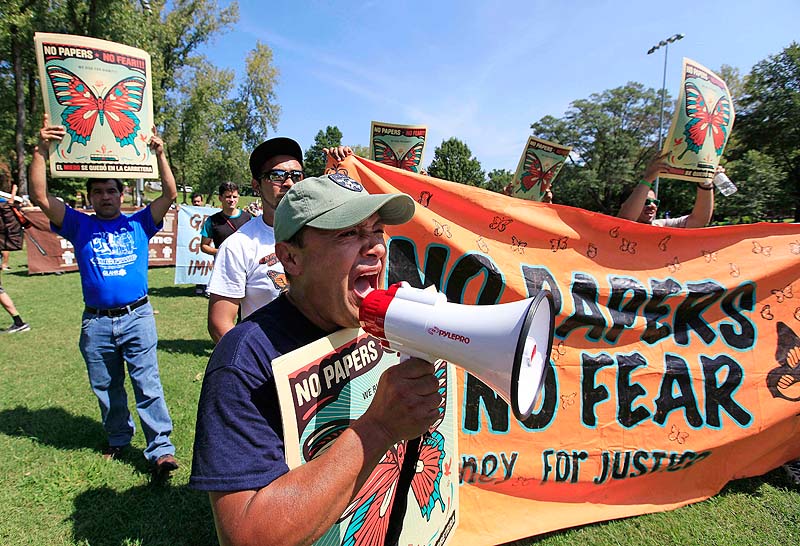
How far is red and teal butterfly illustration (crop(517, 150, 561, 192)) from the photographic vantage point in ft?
19.1

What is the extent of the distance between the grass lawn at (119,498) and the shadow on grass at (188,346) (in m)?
1.04

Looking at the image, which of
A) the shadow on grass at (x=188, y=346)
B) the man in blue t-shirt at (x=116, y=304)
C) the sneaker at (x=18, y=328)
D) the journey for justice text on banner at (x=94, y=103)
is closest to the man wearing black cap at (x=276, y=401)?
the journey for justice text on banner at (x=94, y=103)

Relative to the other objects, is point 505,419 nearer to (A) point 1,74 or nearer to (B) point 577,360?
(B) point 577,360

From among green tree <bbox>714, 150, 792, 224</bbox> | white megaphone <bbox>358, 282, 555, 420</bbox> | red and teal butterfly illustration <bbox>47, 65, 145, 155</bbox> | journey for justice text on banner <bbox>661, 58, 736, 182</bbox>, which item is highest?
green tree <bbox>714, 150, 792, 224</bbox>

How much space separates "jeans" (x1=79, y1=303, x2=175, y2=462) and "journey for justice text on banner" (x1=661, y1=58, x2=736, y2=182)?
4654 millimetres

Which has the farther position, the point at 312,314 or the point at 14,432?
the point at 14,432

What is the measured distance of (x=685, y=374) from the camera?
3166 millimetres

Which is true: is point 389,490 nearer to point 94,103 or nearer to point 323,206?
point 323,206

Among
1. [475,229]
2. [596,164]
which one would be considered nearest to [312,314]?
[475,229]

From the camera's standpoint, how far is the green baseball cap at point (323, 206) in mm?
1250

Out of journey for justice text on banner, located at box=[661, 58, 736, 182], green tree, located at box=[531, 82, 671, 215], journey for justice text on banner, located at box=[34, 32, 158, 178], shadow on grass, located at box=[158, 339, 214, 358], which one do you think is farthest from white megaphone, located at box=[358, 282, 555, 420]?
green tree, located at box=[531, 82, 671, 215]

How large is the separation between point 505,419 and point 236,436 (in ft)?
7.27

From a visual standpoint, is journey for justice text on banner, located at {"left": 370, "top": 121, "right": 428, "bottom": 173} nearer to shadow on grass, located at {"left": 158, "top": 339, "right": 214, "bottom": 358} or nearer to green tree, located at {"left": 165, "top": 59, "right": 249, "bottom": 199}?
shadow on grass, located at {"left": 158, "top": 339, "right": 214, "bottom": 358}

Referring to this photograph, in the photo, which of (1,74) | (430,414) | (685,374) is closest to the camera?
(430,414)
